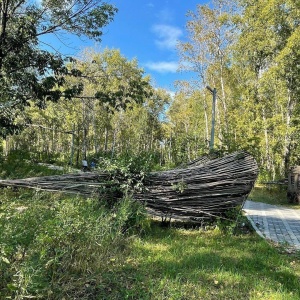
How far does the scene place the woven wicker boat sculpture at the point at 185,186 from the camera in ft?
19.2

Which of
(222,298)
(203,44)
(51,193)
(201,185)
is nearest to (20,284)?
(222,298)

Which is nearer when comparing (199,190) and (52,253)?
(52,253)

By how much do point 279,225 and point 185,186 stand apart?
10.7 feet

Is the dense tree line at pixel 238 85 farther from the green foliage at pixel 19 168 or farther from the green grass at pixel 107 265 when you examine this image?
the green grass at pixel 107 265

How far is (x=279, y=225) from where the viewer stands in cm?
750

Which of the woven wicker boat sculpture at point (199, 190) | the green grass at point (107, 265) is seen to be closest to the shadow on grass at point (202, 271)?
the green grass at point (107, 265)

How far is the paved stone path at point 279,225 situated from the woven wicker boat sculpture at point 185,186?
105 cm

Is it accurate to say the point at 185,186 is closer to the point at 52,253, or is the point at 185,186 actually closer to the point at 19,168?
the point at 52,253

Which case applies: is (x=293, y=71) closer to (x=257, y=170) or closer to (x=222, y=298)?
(x=257, y=170)

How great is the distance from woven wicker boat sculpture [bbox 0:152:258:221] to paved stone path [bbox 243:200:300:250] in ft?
3.45

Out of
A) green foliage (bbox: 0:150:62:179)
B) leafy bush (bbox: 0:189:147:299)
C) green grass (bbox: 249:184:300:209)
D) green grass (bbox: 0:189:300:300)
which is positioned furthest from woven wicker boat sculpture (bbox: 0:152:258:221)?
green grass (bbox: 249:184:300:209)

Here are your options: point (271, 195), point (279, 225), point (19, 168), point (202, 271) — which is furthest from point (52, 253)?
point (271, 195)

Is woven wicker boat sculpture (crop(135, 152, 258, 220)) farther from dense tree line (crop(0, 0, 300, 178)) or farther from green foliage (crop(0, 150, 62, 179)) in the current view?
green foliage (crop(0, 150, 62, 179))

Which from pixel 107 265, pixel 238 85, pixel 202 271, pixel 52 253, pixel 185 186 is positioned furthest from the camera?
pixel 238 85
